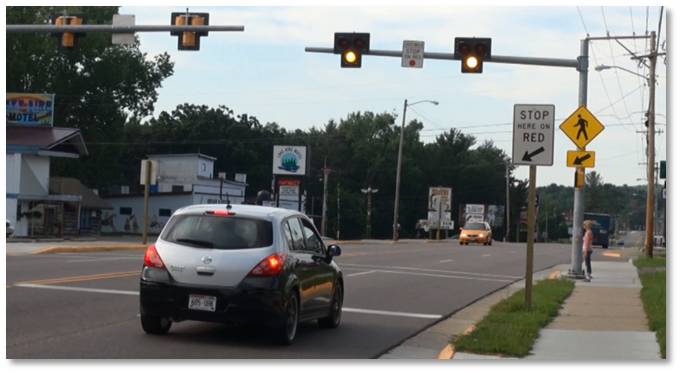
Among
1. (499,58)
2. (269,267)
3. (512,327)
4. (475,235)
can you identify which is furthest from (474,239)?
(269,267)

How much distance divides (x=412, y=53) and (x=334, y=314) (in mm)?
11885

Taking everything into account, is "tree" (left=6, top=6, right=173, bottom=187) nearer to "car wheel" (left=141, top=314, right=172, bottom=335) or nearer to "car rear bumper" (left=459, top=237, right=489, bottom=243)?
"car rear bumper" (left=459, top=237, right=489, bottom=243)

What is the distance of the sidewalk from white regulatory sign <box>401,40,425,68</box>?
646 cm

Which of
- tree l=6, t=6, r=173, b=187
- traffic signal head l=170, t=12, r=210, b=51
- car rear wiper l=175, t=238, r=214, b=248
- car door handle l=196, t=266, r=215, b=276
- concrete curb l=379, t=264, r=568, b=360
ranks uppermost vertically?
tree l=6, t=6, r=173, b=187

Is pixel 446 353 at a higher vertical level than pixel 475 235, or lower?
lower

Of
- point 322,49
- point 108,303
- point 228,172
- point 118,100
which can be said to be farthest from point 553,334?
point 228,172

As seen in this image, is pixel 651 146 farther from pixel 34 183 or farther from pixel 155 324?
pixel 155 324

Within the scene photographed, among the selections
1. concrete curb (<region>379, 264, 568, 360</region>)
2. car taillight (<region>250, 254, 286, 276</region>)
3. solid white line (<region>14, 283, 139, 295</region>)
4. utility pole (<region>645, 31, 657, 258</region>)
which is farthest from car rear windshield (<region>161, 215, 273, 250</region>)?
utility pole (<region>645, 31, 657, 258</region>)

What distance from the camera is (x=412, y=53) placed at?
25.0 meters

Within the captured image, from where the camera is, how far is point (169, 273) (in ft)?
38.7

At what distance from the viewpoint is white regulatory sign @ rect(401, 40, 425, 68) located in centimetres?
2491

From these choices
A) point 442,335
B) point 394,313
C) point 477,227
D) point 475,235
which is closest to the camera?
point 442,335

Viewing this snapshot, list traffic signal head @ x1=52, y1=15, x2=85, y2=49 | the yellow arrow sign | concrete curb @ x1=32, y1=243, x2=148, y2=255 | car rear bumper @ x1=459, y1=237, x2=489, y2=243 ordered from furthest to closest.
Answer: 1. car rear bumper @ x1=459, y1=237, x2=489, y2=243
2. concrete curb @ x1=32, y1=243, x2=148, y2=255
3. traffic signal head @ x1=52, y1=15, x2=85, y2=49
4. the yellow arrow sign

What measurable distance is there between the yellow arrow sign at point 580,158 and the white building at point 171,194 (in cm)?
4933
